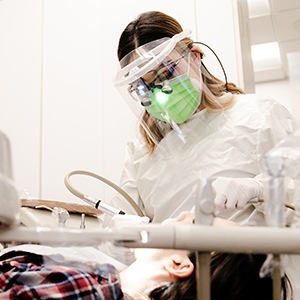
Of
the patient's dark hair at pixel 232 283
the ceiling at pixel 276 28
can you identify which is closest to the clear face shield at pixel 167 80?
the patient's dark hair at pixel 232 283

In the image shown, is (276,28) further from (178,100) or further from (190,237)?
(190,237)

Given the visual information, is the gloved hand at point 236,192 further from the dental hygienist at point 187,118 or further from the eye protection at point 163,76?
the eye protection at point 163,76

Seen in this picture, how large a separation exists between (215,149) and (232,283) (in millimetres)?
730

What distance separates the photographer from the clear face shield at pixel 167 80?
1494 millimetres

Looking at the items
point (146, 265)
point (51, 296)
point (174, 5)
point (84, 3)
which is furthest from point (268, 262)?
point (84, 3)

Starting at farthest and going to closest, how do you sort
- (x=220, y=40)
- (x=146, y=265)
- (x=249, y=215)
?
(x=220, y=40) → (x=249, y=215) → (x=146, y=265)

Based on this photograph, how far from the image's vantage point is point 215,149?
4.98 feet

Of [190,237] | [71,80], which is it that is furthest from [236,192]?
[71,80]

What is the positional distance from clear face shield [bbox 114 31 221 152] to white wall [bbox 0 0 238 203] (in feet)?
2.35

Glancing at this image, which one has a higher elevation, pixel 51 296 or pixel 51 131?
pixel 51 131

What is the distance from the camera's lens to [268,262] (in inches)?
25.5

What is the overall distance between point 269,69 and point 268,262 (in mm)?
2639

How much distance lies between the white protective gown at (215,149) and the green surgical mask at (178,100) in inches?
1.4

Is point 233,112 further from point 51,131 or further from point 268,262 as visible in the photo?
point 51,131
